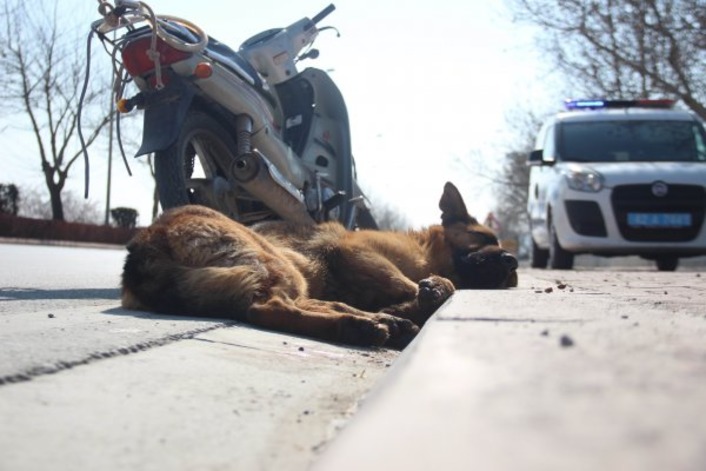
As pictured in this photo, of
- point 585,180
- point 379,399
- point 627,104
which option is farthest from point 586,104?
point 379,399

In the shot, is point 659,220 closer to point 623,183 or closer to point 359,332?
point 623,183

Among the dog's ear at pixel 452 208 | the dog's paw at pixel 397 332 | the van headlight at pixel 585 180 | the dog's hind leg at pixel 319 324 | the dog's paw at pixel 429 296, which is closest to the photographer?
the dog's hind leg at pixel 319 324

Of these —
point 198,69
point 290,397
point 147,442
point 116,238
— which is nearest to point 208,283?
point 290,397

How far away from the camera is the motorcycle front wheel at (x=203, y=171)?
5.05m

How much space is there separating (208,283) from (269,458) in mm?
2039

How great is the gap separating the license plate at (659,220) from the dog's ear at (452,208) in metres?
4.81

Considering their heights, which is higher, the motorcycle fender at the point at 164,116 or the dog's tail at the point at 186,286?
the motorcycle fender at the point at 164,116

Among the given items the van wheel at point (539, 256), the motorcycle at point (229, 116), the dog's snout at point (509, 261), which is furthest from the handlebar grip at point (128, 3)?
the van wheel at point (539, 256)

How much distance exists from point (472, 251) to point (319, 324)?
237 cm

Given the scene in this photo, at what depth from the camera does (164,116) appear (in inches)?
202

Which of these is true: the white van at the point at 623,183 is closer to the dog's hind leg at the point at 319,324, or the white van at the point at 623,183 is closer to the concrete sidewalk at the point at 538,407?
the dog's hind leg at the point at 319,324

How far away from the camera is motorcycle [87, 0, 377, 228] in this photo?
5.12 metres

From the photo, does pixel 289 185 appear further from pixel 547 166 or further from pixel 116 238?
pixel 116 238

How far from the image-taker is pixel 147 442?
154 centimetres
